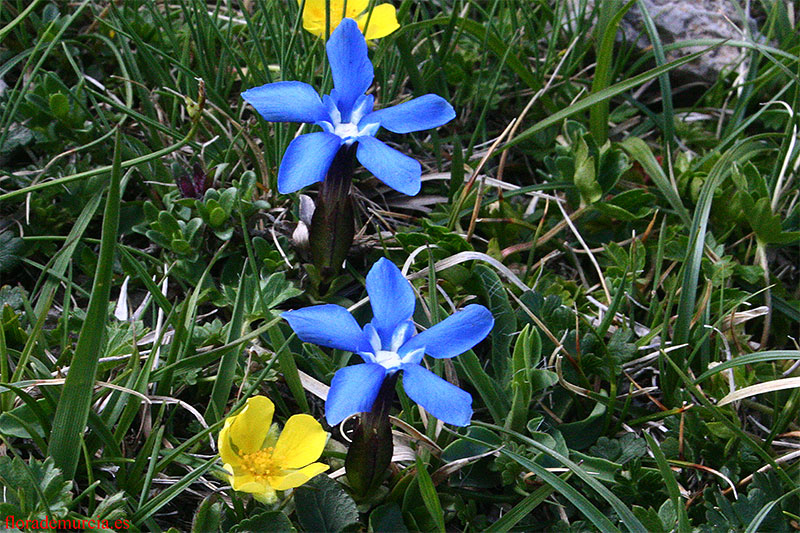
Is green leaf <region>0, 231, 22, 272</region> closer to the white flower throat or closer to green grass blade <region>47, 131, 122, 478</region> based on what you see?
green grass blade <region>47, 131, 122, 478</region>

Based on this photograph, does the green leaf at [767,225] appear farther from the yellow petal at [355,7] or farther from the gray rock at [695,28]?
the yellow petal at [355,7]

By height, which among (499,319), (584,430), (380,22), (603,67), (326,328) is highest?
(380,22)

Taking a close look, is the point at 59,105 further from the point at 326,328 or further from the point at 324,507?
the point at 324,507

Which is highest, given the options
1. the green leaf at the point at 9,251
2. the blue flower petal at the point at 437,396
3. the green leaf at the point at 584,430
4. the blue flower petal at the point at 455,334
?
the blue flower petal at the point at 455,334

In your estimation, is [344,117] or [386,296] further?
[344,117]

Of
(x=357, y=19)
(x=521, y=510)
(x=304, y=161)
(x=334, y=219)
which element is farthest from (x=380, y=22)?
(x=521, y=510)

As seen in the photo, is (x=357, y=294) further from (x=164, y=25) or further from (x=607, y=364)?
(x=164, y=25)

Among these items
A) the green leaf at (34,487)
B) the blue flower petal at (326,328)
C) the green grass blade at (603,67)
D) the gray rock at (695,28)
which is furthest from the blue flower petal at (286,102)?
the gray rock at (695,28)
